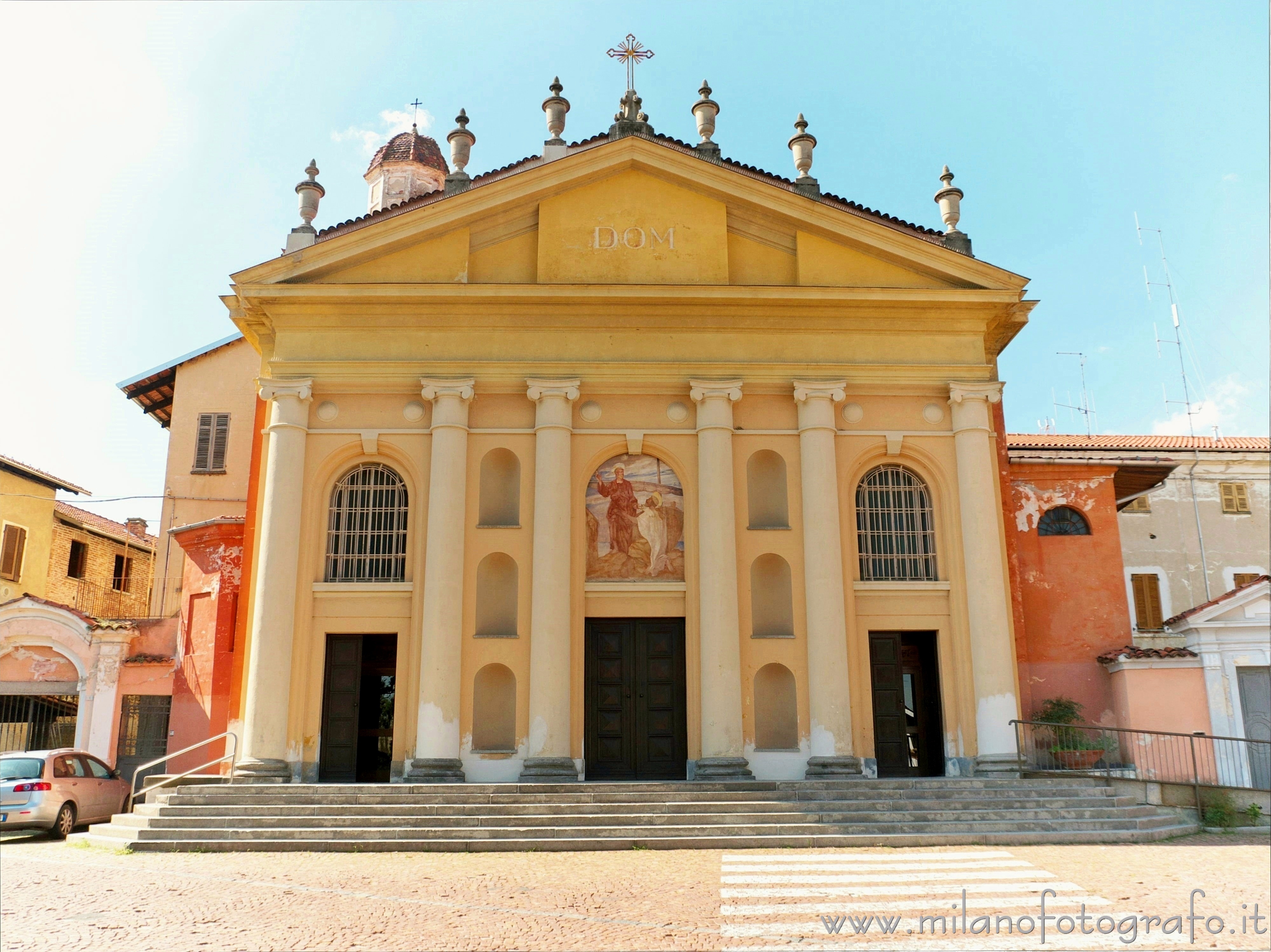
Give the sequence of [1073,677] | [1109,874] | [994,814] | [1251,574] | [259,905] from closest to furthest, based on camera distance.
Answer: [259,905]
[1109,874]
[994,814]
[1073,677]
[1251,574]

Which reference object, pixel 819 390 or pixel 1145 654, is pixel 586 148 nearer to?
pixel 819 390

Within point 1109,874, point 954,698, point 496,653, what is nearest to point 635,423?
point 496,653

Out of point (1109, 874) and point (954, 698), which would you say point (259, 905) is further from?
point (954, 698)

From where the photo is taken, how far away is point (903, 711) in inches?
675

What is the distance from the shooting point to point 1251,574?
3036 cm

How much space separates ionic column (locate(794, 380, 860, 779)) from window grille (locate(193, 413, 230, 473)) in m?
14.4

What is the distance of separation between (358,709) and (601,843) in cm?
587

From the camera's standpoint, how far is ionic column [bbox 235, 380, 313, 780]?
1603 cm

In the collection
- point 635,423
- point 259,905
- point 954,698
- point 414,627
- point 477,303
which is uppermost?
point 477,303

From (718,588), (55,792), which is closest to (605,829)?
(718,588)

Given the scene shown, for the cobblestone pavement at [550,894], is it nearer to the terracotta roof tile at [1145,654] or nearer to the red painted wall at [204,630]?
the terracotta roof tile at [1145,654]

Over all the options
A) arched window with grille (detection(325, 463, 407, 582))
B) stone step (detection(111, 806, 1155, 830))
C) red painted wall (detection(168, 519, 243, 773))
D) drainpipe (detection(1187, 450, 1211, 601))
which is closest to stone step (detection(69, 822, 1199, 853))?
→ stone step (detection(111, 806, 1155, 830))

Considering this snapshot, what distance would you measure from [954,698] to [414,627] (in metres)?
8.66

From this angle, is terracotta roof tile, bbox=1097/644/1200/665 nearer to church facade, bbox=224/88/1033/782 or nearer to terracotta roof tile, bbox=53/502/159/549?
church facade, bbox=224/88/1033/782
